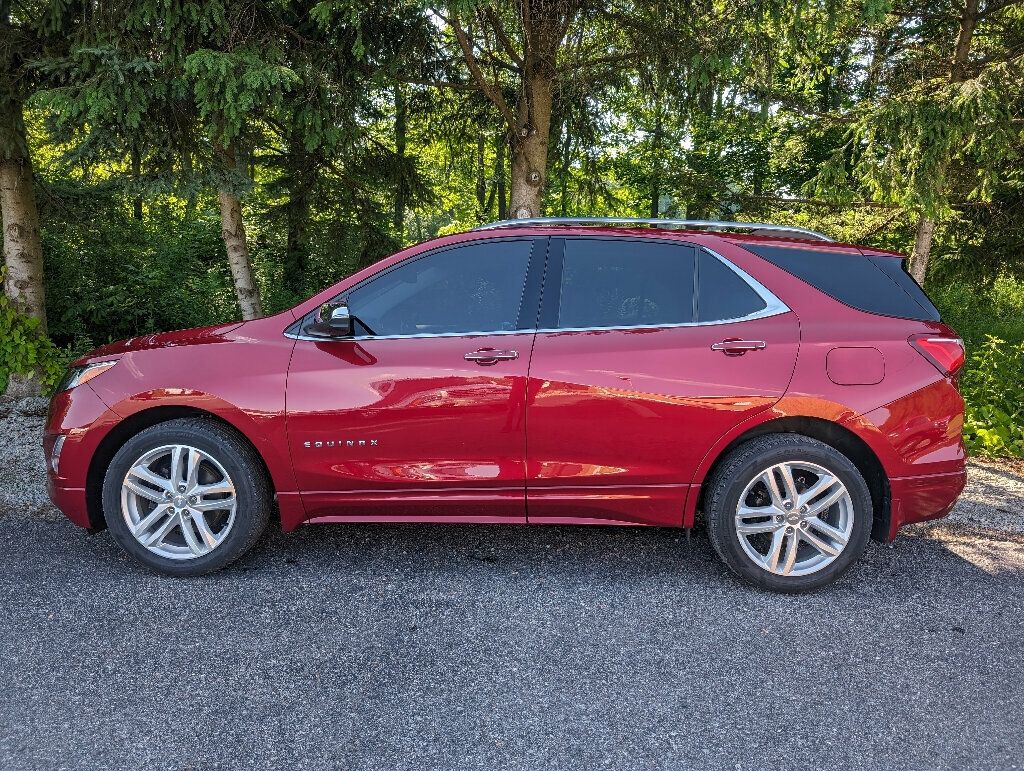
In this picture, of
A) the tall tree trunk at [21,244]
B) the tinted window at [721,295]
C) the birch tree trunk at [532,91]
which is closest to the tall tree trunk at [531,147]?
the birch tree trunk at [532,91]

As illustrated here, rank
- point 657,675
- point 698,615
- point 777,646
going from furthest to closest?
point 698,615 → point 777,646 → point 657,675

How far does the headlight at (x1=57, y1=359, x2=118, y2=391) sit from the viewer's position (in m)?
3.90

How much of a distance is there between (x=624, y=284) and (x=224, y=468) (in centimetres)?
217

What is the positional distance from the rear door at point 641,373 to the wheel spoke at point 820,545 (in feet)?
1.94

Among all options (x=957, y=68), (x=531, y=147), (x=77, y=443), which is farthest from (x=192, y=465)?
(x=957, y=68)

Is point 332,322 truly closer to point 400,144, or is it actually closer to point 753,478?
point 753,478

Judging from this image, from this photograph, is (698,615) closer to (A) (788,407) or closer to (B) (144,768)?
(A) (788,407)

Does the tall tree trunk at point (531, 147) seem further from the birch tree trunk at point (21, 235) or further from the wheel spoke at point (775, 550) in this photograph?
the wheel spoke at point (775, 550)

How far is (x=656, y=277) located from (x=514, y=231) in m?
0.76

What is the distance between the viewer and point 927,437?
3570 millimetres

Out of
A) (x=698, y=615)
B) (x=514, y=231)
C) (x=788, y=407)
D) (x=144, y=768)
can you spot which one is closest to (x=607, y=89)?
(x=514, y=231)

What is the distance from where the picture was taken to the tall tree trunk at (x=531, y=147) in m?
7.73

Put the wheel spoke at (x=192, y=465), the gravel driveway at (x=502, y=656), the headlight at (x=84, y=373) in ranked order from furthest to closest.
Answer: the headlight at (x=84, y=373) < the wheel spoke at (x=192, y=465) < the gravel driveway at (x=502, y=656)

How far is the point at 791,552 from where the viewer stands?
11.9 feet
